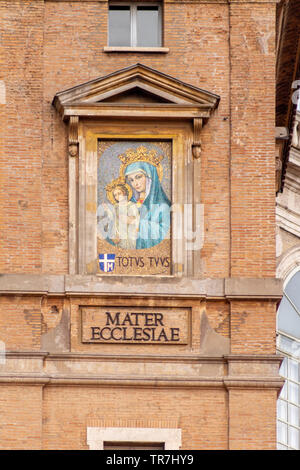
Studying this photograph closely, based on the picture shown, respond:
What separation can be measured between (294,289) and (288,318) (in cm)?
83

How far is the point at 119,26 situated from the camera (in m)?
35.7

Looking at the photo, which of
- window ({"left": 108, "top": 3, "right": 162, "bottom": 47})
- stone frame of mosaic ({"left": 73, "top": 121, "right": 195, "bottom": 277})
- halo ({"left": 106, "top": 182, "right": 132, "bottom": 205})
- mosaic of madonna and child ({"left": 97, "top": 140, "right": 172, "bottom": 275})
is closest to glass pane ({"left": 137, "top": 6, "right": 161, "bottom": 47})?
window ({"left": 108, "top": 3, "right": 162, "bottom": 47})

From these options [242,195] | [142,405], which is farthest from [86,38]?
[142,405]

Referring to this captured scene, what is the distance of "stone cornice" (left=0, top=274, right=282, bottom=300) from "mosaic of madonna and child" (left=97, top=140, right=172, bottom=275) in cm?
36

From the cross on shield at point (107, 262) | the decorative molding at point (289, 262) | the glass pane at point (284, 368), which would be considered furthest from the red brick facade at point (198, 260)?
the glass pane at point (284, 368)

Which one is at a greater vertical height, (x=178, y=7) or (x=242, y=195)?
(x=178, y=7)

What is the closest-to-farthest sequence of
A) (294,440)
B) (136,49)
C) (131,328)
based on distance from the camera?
(131,328) < (136,49) < (294,440)

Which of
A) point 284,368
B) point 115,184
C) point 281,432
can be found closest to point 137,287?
point 115,184

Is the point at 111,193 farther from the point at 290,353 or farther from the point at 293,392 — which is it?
the point at 293,392

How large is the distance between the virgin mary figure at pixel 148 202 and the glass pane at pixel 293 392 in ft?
45.7
